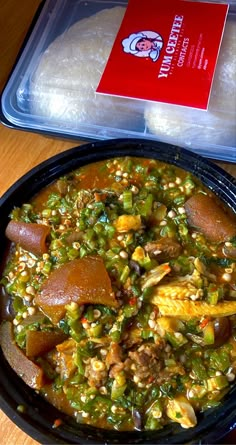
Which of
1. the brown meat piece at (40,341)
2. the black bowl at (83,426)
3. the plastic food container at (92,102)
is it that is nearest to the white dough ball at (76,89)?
the plastic food container at (92,102)

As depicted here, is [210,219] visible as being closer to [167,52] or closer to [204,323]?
[204,323]

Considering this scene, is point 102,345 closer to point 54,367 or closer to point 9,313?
point 54,367

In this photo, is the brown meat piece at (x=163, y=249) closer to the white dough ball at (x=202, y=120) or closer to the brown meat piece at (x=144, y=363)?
the brown meat piece at (x=144, y=363)

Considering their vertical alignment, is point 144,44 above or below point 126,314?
above

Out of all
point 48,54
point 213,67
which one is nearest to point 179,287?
point 213,67

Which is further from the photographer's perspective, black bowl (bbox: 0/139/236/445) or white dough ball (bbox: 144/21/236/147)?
white dough ball (bbox: 144/21/236/147)

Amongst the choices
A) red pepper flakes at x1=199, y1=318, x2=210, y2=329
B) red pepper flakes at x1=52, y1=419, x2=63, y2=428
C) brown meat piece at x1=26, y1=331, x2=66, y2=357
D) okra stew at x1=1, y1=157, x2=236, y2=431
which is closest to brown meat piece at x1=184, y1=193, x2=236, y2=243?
okra stew at x1=1, y1=157, x2=236, y2=431

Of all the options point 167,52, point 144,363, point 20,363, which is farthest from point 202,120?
point 20,363

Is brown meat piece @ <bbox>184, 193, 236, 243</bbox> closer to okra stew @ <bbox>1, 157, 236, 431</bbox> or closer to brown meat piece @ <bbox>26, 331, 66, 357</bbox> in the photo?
okra stew @ <bbox>1, 157, 236, 431</bbox>
